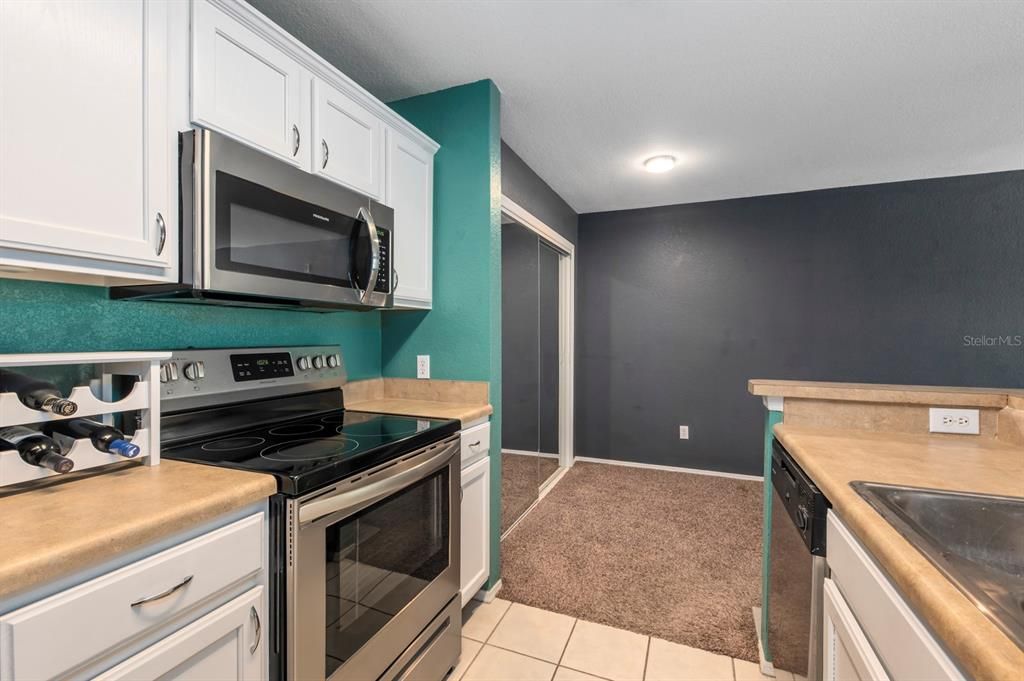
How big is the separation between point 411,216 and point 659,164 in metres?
1.92

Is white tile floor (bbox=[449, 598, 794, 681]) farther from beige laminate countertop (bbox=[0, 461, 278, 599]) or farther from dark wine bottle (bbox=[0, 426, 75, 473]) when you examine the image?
dark wine bottle (bbox=[0, 426, 75, 473])

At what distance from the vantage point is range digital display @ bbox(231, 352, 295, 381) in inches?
60.4

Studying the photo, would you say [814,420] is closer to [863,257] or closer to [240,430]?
[240,430]

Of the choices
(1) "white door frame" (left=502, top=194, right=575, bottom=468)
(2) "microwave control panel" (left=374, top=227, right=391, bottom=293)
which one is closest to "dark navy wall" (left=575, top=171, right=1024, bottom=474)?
(1) "white door frame" (left=502, top=194, right=575, bottom=468)

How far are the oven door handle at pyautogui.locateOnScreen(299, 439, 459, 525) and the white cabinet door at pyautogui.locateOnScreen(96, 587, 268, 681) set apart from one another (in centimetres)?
19

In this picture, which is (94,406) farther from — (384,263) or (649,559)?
(649,559)

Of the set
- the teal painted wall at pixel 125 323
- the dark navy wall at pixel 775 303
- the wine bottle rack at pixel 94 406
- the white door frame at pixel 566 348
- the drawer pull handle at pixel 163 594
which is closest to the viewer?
the drawer pull handle at pixel 163 594

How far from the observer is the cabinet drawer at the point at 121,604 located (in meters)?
0.66

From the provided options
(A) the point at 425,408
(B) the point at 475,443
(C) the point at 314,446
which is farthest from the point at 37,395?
(B) the point at 475,443

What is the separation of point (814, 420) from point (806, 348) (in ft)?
8.31

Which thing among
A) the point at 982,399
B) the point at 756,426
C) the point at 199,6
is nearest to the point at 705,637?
the point at 982,399

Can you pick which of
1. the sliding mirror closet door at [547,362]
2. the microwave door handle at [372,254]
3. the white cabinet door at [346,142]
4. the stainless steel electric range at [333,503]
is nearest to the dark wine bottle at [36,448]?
the stainless steel electric range at [333,503]

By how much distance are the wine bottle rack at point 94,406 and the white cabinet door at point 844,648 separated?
1481mm

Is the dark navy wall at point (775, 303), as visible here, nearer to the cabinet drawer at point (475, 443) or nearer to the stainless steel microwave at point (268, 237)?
the cabinet drawer at point (475, 443)
